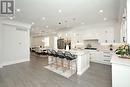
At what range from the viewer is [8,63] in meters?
6.07

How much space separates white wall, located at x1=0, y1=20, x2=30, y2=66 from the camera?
594 centimetres

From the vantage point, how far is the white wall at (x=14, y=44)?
594 cm

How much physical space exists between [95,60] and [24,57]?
210 inches

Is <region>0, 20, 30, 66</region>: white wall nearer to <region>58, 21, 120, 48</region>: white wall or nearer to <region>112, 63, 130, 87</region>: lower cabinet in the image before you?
<region>58, 21, 120, 48</region>: white wall

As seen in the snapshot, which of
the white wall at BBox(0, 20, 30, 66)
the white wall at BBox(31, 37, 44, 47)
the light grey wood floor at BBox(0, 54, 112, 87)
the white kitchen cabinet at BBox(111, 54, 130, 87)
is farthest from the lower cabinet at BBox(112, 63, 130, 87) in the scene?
the white wall at BBox(31, 37, 44, 47)

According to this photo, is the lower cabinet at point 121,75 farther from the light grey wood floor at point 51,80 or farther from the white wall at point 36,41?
the white wall at point 36,41

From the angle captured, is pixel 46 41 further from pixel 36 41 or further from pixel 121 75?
pixel 121 75

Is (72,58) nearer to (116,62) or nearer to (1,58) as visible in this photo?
(116,62)

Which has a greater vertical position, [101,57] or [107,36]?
[107,36]

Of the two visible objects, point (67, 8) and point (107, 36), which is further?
point (107, 36)

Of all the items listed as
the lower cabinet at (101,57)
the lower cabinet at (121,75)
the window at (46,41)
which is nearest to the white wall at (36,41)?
the window at (46,41)

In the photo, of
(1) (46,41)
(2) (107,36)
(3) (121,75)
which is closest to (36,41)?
(1) (46,41)

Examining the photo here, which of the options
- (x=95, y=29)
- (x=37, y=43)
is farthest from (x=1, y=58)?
(x=37, y=43)

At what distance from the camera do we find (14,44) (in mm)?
6457
